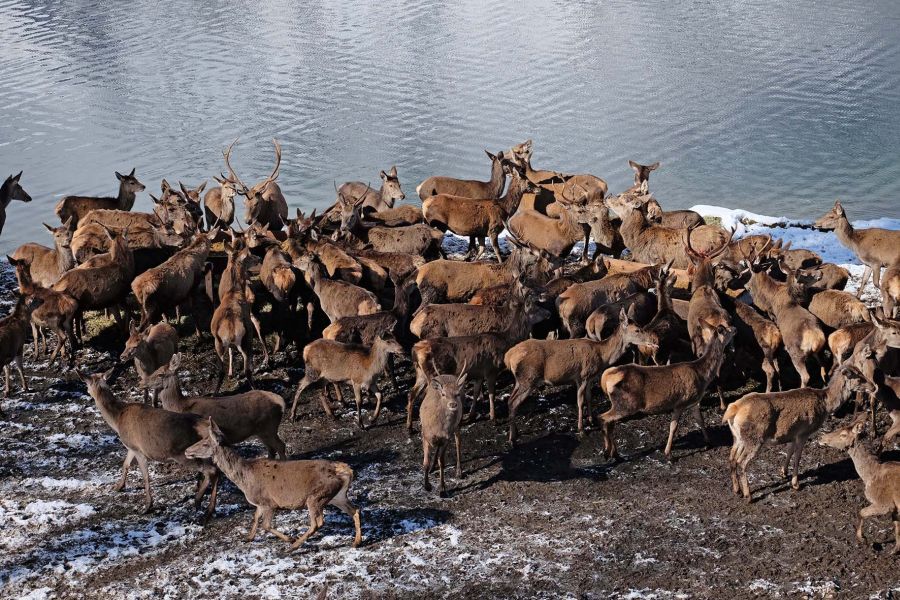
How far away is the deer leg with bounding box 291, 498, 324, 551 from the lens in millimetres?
7582

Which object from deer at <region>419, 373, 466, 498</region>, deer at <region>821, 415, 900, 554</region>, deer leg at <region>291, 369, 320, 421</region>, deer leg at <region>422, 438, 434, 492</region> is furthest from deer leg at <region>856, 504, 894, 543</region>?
deer leg at <region>291, 369, 320, 421</region>

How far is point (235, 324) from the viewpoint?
1022 cm

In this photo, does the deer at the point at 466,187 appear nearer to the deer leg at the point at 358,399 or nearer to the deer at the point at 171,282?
the deer at the point at 171,282

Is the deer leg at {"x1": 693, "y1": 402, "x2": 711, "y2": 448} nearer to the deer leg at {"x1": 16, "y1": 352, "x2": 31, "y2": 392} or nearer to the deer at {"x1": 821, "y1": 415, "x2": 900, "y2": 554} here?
the deer at {"x1": 821, "y1": 415, "x2": 900, "y2": 554}

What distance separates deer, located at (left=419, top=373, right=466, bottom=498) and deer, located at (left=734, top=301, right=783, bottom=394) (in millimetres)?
3232

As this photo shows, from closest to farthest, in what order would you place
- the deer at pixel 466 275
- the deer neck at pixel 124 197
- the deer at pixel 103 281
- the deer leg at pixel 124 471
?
the deer leg at pixel 124 471
the deer at pixel 103 281
the deer at pixel 466 275
the deer neck at pixel 124 197

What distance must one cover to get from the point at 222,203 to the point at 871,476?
926cm

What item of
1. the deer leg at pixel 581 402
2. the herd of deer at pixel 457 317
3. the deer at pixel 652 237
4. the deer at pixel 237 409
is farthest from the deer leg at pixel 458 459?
the deer at pixel 652 237

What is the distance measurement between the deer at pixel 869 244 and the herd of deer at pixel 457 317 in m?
0.02

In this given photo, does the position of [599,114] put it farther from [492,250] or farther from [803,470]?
[803,470]

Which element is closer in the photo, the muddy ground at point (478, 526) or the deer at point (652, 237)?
the muddy ground at point (478, 526)

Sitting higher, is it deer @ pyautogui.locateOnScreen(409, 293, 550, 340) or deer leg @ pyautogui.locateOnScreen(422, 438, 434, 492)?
deer @ pyautogui.locateOnScreen(409, 293, 550, 340)

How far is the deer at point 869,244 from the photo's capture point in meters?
11.9

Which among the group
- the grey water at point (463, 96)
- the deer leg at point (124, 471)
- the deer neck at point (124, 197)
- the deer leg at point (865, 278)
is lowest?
the grey water at point (463, 96)
